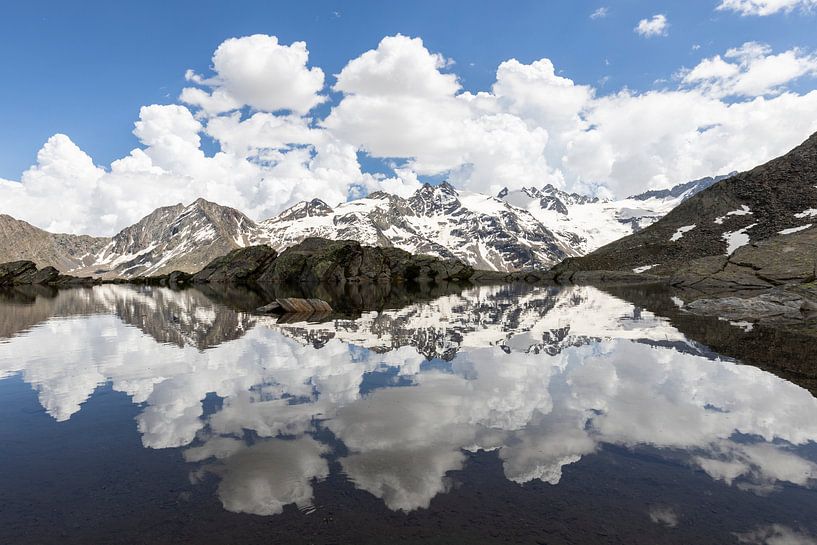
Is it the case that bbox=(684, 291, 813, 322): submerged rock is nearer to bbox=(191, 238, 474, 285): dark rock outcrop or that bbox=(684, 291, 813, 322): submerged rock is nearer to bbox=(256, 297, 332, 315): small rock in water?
bbox=(256, 297, 332, 315): small rock in water

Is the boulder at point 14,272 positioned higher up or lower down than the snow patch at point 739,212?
lower down

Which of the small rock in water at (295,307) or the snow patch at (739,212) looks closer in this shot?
the small rock in water at (295,307)

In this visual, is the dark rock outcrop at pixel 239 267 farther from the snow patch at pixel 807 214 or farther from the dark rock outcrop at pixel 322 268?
the snow patch at pixel 807 214

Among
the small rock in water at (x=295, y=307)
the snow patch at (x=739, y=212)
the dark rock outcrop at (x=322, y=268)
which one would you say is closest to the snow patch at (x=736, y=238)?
the snow patch at (x=739, y=212)

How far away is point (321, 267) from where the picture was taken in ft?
491

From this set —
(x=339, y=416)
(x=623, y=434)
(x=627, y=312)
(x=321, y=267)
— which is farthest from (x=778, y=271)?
(x=321, y=267)

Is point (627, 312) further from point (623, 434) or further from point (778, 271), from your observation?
point (778, 271)

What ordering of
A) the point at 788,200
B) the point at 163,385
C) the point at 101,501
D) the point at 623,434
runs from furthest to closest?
the point at 788,200, the point at 163,385, the point at 623,434, the point at 101,501

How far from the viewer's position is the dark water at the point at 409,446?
8.28m

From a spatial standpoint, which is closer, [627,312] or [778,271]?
[627,312]

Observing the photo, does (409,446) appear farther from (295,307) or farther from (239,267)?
(239,267)

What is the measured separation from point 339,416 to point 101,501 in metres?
6.50

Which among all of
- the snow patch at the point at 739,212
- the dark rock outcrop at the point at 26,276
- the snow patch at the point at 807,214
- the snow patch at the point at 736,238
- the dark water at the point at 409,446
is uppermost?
the snow patch at the point at 739,212

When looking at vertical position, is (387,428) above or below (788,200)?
below
